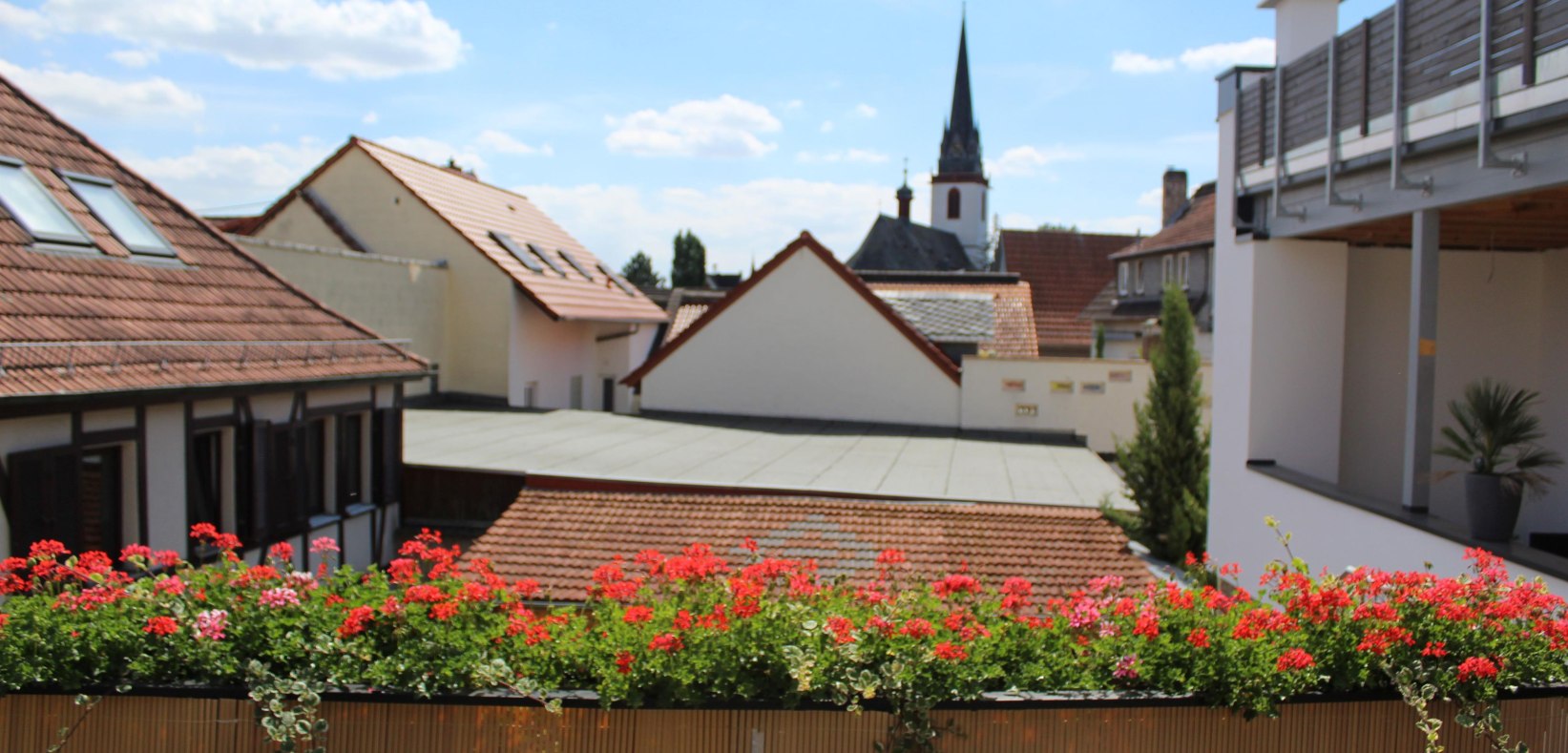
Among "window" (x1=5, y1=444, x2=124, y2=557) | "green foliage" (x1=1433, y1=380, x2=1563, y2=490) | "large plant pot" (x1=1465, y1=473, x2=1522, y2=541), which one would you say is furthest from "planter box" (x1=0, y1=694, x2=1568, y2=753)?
"green foliage" (x1=1433, y1=380, x2=1563, y2=490)

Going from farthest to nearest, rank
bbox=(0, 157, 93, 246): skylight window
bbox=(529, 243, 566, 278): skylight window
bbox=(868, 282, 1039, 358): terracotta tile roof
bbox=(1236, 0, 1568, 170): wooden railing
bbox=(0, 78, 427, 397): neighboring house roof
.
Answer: bbox=(529, 243, 566, 278): skylight window → bbox=(868, 282, 1039, 358): terracotta tile roof → bbox=(0, 157, 93, 246): skylight window → bbox=(0, 78, 427, 397): neighboring house roof → bbox=(1236, 0, 1568, 170): wooden railing

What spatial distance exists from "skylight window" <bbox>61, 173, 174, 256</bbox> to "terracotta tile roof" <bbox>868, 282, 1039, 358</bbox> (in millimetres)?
16813

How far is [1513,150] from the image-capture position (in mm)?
7102

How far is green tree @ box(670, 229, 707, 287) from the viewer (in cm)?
7500

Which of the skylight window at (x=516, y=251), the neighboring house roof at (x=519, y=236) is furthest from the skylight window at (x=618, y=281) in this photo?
the skylight window at (x=516, y=251)

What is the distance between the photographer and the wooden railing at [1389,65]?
704 cm

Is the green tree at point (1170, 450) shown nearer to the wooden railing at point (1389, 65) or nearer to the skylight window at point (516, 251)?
the wooden railing at point (1389, 65)

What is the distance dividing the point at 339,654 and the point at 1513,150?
6.85 meters

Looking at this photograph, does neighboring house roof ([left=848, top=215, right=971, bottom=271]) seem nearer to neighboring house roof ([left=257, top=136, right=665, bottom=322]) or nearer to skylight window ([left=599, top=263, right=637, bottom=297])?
skylight window ([left=599, top=263, right=637, bottom=297])

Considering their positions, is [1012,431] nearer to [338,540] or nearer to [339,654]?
[338,540]

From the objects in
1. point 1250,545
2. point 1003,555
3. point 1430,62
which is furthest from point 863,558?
point 1430,62

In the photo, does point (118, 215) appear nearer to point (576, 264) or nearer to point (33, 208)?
point (33, 208)

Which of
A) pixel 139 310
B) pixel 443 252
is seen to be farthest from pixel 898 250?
pixel 139 310

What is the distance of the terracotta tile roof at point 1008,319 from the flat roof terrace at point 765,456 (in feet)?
16.8
